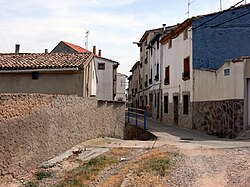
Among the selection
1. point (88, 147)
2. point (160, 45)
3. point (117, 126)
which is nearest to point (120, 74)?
point (160, 45)

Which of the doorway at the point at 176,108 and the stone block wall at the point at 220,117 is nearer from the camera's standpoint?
the stone block wall at the point at 220,117

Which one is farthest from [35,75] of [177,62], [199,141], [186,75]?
[177,62]

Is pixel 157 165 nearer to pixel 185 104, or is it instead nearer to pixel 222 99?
pixel 222 99

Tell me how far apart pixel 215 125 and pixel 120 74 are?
126 feet

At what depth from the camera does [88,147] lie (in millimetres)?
10789

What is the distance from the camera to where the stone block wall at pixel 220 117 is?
14.6 meters

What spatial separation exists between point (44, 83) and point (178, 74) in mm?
9804

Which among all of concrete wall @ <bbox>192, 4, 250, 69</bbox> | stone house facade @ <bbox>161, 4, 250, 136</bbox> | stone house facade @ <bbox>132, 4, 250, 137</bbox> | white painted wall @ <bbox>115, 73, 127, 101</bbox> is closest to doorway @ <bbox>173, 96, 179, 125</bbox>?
stone house facade @ <bbox>132, 4, 250, 137</bbox>

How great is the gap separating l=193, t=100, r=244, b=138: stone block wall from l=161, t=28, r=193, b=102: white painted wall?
1.62 metres

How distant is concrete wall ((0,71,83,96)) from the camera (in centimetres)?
1656

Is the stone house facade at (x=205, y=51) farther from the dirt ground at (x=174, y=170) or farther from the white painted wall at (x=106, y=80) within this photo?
the white painted wall at (x=106, y=80)

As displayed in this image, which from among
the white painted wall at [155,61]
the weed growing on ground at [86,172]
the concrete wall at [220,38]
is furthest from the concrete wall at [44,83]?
the white painted wall at [155,61]

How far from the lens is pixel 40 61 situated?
17.4 m

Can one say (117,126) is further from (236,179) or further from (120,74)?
(120,74)
